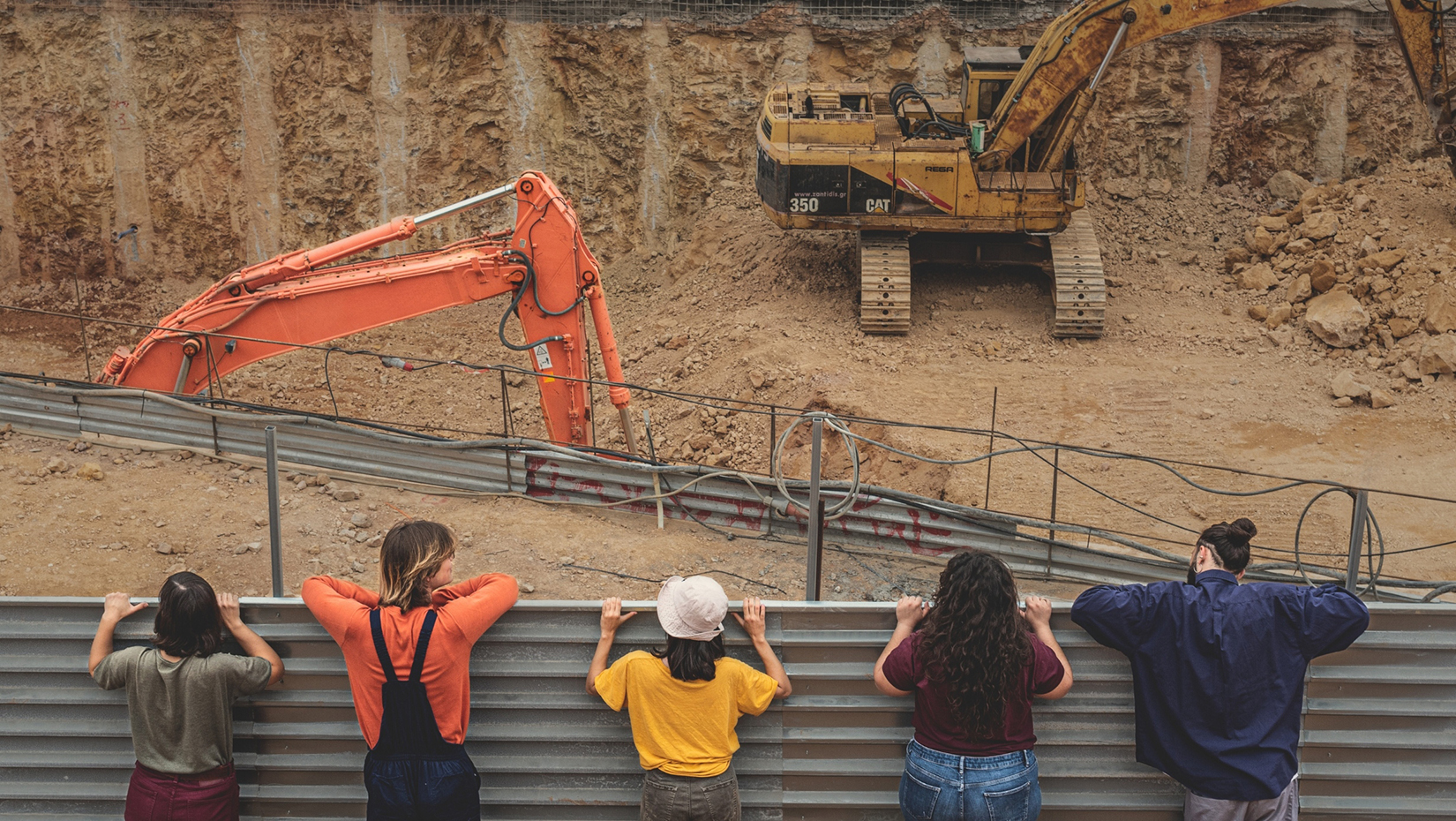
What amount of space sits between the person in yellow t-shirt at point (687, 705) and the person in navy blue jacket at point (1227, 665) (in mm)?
1303

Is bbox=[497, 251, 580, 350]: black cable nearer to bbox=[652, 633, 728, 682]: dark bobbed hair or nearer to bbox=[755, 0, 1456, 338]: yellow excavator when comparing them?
bbox=[755, 0, 1456, 338]: yellow excavator

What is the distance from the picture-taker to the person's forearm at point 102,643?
490 centimetres

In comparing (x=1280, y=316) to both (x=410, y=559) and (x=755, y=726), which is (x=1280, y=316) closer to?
(x=755, y=726)

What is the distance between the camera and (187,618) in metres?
4.65

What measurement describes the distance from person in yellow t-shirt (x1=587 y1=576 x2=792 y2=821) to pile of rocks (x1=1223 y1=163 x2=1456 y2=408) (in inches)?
457

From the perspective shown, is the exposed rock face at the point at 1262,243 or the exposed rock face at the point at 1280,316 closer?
the exposed rock face at the point at 1280,316

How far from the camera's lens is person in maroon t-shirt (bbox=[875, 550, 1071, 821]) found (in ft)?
14.5

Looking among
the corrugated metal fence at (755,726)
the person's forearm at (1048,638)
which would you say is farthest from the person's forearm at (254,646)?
the person's forearm at (1048,638)

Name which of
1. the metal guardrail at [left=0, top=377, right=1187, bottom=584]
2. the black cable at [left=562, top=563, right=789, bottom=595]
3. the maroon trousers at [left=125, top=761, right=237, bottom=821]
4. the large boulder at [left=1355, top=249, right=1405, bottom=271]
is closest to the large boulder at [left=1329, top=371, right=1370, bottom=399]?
the large boulder at [left=1355, top=249, right=1405, bottom=271]

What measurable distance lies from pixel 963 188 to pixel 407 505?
25.8ft

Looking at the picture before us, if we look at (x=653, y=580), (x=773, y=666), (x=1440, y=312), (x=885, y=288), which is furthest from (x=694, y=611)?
(x=1440, y=312)

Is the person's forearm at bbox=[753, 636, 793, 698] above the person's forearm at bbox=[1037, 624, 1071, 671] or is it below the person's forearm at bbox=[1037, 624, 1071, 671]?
below

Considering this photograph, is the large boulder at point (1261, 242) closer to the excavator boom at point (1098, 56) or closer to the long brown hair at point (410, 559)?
the excavator boom at point (1098, 56)

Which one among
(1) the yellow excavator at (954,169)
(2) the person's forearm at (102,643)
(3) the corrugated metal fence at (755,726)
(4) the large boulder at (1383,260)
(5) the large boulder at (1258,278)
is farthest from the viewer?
(5) the large boulder at (1258,278)
